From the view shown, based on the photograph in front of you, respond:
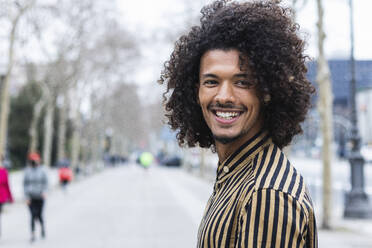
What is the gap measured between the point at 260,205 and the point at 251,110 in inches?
18.4

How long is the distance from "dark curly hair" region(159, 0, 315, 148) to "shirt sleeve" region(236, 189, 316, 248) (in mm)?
461

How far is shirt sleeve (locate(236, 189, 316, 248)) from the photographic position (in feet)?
4.78

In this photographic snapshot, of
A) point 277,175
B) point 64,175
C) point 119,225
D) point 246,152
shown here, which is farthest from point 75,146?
point 277,175

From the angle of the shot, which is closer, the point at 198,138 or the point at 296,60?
the point at 296,60

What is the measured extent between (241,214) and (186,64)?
2.79 feet

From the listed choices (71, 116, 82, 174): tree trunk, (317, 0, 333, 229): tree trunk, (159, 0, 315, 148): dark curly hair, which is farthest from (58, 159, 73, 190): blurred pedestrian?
(159, 0, 315, 148): dark curly hair

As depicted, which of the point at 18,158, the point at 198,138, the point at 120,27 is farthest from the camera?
the point at 18,158

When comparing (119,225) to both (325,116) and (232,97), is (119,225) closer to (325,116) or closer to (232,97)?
(325,116)

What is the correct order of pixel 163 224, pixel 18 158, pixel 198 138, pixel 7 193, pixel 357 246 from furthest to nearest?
pixel 18 158, pixel 163 224, pixel 7 193, pixel 357 246, pixel 198 138

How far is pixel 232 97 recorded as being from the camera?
1.86 meters

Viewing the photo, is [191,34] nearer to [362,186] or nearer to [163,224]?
[163,224]

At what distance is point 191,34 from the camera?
2230mm

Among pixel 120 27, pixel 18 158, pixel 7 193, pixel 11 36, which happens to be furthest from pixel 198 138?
pixel 18 158

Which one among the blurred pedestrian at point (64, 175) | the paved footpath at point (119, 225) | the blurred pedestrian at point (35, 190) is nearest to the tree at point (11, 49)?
the paved footpath at point (119, 225)
